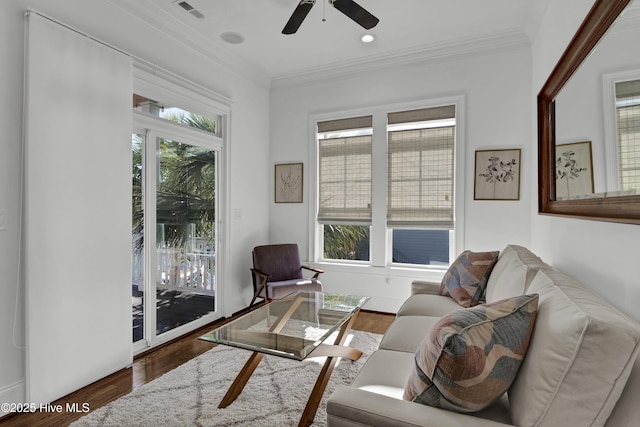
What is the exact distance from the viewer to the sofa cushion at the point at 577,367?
2.93 ft

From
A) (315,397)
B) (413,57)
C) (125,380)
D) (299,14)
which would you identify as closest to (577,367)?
(315,397)

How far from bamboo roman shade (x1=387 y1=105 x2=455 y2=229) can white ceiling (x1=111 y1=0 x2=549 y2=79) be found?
0.75 meters

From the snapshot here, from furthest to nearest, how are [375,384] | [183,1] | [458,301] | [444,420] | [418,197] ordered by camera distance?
[418,197] → [183,1] → [458,301] → [375,384] → [444,420]

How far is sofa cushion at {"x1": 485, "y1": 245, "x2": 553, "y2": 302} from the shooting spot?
5.79 ft

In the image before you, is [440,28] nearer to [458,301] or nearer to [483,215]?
[483,215]

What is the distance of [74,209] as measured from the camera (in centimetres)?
231

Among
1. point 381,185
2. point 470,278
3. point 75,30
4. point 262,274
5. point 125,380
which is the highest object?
point 75,30

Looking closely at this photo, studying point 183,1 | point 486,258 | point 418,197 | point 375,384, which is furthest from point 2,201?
point 418,197

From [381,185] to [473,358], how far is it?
10.1 ft

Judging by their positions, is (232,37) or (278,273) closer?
(232,37)

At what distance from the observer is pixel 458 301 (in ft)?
8.59

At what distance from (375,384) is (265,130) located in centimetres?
371

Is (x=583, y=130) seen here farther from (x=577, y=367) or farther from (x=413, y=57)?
(x=413, y=57)

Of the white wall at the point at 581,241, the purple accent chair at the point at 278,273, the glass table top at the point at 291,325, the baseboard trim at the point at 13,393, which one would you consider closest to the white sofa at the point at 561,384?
the white wall at the point at 581,241
